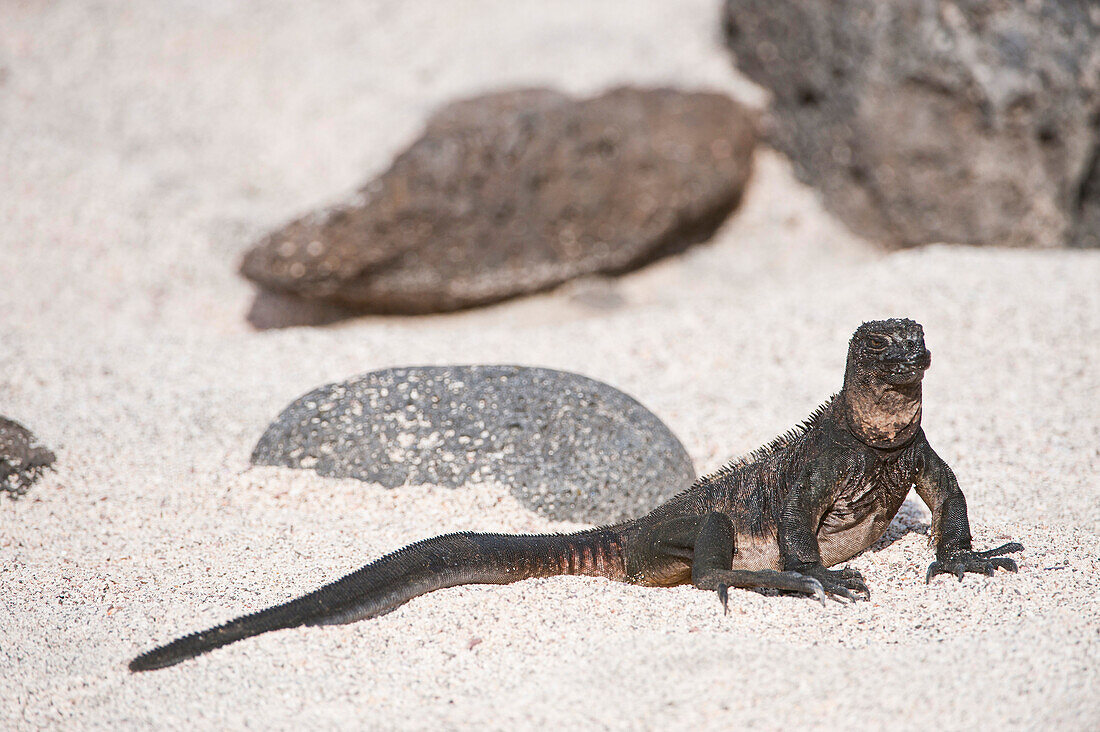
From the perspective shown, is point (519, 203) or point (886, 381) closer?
point (886, 381)

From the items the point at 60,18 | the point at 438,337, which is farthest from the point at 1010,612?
the point at 60,18

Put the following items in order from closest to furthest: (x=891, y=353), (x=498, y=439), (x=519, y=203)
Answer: (x=891, y=353) < (x=498, y=439) < (x=519, y=203)

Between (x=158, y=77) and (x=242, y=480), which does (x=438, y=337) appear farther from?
(x=158, y=77)

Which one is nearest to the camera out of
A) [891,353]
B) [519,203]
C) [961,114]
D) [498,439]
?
[891,353]

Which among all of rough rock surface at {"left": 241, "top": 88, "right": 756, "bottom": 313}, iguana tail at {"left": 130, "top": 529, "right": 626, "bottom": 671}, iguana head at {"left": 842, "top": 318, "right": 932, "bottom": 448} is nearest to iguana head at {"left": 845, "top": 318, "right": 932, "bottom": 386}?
iguana head at {"left": 842, "top": 318, "right": 932, "bottom": 448}

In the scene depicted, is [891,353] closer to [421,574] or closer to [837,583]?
[837,583]

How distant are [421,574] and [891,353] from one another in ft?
5.56

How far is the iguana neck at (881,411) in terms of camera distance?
3088 mm

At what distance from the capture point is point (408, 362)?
5820 mm

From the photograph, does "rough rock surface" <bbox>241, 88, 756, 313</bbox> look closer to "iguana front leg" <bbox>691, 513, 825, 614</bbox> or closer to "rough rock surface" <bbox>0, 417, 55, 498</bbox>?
"rough rock surface" <bbox>0, 417, 55, 498</bbox>

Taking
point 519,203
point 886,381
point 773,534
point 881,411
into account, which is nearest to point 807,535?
point 773,534

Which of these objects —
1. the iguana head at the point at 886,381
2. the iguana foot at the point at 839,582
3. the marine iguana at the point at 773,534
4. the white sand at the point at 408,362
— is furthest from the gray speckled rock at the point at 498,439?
the iguana head at the point at 886,381

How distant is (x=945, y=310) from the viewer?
20.3 ft

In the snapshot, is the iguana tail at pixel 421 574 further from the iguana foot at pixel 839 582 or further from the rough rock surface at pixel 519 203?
the rough rock surface at pixel 519 203
